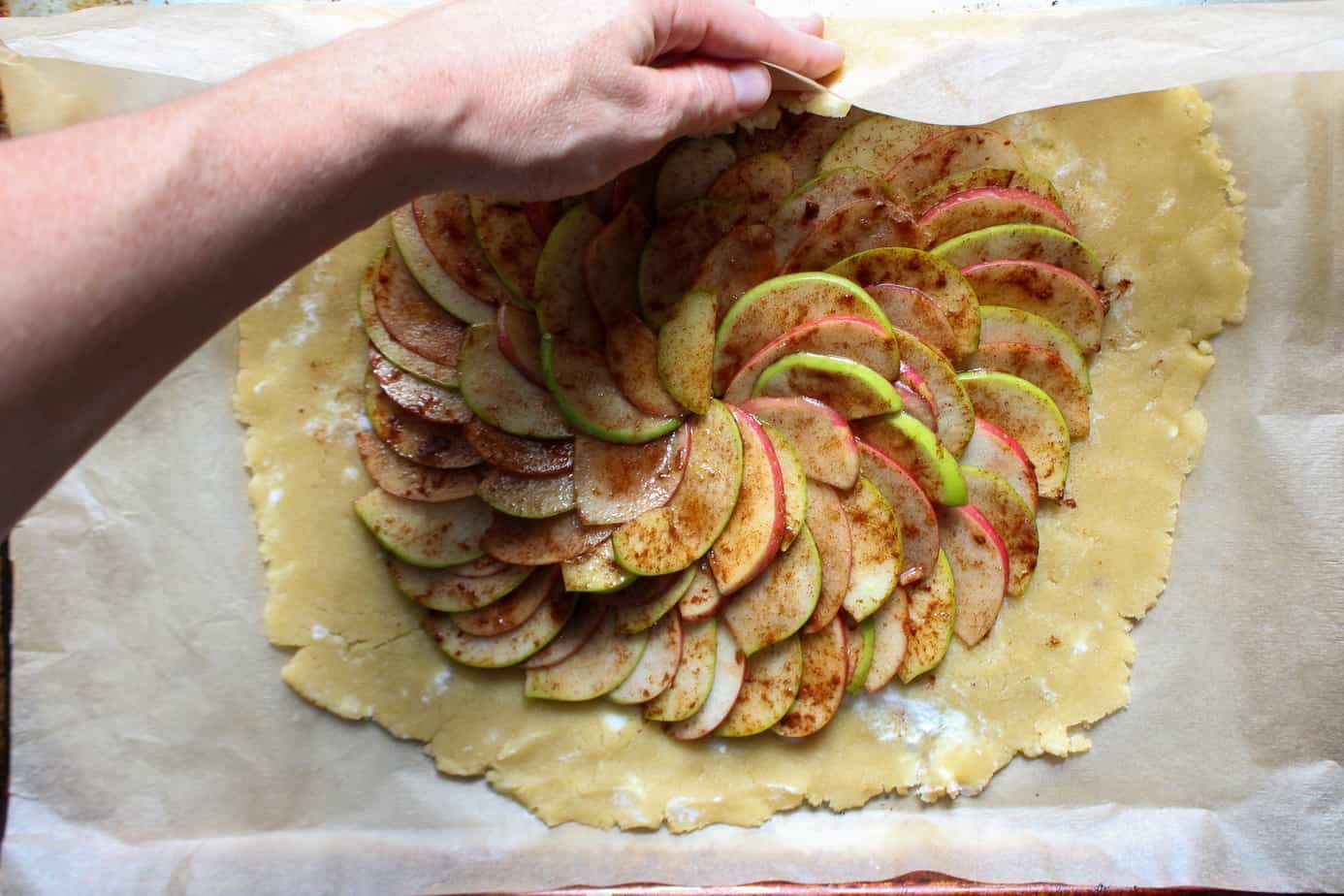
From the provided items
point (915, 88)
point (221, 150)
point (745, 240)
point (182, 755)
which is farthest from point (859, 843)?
point (221, 150)

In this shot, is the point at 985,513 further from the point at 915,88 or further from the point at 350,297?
the point at 350,297

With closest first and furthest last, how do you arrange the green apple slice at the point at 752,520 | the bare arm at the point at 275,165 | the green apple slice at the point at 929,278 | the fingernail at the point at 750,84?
the bare arm at the point at 275,165 → the fingernail at the point at 750,84 → the green apple slice at the point at 752,520 → the green apple slice at the point at 929,278

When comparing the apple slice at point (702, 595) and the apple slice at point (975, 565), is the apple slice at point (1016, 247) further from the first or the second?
the apple slice at point (702, 595)

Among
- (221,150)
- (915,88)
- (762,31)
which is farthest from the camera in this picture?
(915,88)

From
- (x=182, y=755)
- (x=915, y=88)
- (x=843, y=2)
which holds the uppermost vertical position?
(x=843, y=2)

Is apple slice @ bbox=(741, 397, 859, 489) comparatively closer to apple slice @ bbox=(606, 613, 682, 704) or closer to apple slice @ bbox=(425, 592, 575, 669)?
apple slice @ bbox=(606, 613, 682, 704)

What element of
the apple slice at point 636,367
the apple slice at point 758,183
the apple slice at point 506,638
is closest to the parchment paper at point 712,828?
the apple slice at point 506,638

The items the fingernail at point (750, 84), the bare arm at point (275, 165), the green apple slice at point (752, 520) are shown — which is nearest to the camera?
the bare arm at point (275, 165)
